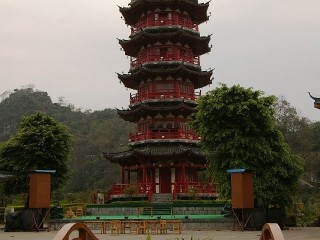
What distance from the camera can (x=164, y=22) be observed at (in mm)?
37250

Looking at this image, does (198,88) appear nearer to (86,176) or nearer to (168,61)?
(168,61)

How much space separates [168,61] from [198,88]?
15.7 feet

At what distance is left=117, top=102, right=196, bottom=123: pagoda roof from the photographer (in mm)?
34344

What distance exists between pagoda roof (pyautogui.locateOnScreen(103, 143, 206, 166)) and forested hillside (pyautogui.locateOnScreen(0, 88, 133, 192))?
21.5 m

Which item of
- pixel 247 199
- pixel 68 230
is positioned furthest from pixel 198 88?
pixel 68 230

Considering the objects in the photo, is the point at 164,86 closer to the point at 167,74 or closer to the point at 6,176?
the point at 167,74

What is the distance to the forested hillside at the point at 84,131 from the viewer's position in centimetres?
7081

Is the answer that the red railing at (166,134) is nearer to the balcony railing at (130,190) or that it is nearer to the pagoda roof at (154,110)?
the pagoda roof at (154,110)

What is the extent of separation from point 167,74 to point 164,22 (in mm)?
4743

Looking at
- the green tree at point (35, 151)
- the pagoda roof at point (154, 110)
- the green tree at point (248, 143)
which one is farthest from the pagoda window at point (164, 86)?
the green tree at point (248, 143)

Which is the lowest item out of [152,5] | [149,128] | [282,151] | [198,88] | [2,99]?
[282,151]

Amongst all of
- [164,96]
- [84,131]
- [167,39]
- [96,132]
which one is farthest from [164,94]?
[84,131]

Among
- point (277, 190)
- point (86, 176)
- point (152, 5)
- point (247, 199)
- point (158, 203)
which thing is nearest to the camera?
point (247, 199)

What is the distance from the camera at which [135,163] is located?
1407 inches
